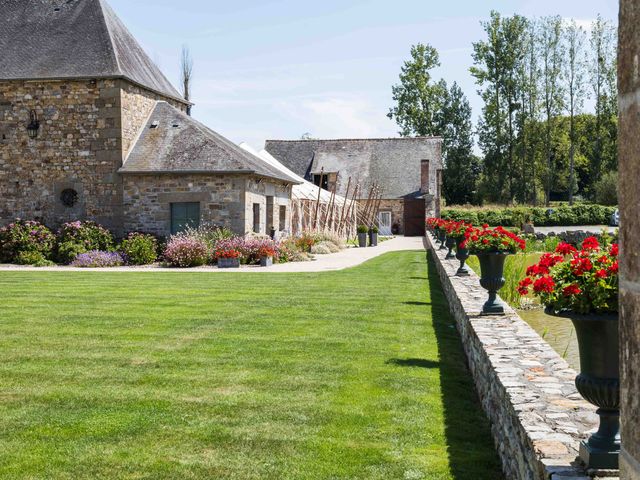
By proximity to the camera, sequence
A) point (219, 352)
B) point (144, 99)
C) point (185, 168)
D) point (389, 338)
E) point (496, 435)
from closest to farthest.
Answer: point (496, 435) < point (219, 352) < point (389, 338) < point (185, 168) < point (144, 99)

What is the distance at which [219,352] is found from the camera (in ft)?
27.6

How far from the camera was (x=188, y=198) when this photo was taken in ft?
73.6

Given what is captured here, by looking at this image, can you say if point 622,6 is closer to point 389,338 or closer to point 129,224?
point 389,338

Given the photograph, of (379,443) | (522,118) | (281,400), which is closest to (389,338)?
(281,400)

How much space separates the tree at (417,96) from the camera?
198 ft

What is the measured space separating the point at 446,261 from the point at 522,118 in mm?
42654

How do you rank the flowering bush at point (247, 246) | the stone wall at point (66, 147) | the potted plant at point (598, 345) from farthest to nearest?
the stone wall at point (66, 147)
the flowering bush at point (247, 246)
the potted plant at point (598, 345)

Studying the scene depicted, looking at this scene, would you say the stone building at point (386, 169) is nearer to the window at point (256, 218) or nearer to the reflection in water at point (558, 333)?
the window at point (256, 218)

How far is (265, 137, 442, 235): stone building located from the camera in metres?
45.2

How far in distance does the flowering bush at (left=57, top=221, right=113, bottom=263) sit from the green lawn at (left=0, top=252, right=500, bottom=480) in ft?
30.3

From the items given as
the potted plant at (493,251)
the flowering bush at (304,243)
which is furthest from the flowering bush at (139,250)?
the potted plant at (493,251)

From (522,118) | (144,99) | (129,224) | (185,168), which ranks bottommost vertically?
(129,224)

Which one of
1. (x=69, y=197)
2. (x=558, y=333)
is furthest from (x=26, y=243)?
(x=558, y=333)

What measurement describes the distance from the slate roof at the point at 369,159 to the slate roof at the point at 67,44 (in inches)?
892
